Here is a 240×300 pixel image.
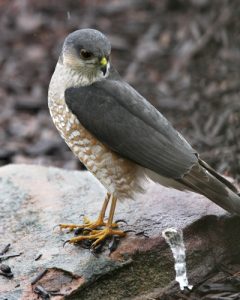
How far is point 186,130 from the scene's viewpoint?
8.36 meters

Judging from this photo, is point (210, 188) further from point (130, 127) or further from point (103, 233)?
point (103, 233)

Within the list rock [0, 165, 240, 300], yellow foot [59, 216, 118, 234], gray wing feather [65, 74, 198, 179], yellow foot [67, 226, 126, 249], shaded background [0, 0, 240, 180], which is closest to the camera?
rock [0, 165, 240, 300]

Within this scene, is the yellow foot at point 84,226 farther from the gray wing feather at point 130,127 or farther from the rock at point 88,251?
the gray wing feather at point 130,127

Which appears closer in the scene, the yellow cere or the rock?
the rock

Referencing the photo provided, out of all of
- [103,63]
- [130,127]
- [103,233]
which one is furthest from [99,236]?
[103,63]

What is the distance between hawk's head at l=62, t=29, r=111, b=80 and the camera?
545 centimetres

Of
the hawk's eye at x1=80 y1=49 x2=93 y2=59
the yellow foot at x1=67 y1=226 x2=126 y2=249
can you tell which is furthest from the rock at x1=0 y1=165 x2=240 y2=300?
the hawk's eye at x1=80 y1=49 x2=93 y2=59

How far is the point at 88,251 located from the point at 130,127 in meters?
0.93

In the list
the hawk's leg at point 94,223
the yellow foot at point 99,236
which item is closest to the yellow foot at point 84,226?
the hawk's leg at point 94,223

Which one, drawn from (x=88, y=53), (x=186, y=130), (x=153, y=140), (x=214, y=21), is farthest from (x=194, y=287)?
(x=214, y=21)

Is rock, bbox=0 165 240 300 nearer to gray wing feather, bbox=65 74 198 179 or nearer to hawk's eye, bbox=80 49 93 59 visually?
gray wing feather, bbox=65 74 198 179

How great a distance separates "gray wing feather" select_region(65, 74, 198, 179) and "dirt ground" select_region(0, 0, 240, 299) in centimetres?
200

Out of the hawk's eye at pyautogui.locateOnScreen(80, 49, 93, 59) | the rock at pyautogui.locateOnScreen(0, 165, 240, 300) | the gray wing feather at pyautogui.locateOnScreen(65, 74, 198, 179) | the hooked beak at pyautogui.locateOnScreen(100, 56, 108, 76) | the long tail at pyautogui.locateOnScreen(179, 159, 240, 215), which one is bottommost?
the rock at pyautogui.locateOnScreen(0, 165, 240, 300)

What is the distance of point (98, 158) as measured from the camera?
5418 millimetres
